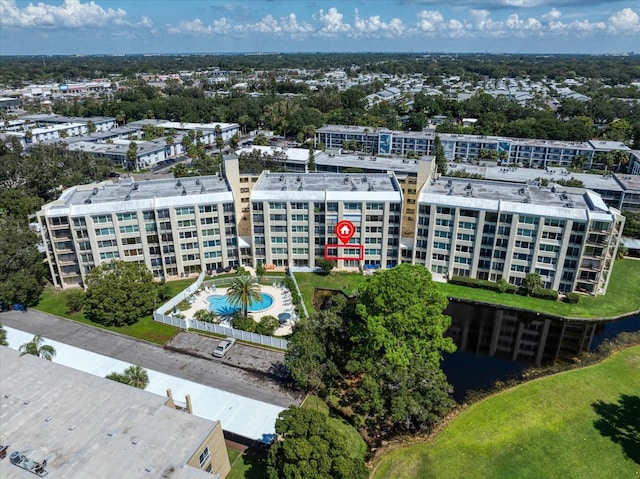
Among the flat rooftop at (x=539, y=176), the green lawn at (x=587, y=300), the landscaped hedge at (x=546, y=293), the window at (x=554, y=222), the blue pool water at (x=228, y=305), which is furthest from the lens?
the flat rooftop at (x=539, y=176)

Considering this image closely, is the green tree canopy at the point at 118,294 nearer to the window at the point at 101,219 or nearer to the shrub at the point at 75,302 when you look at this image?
the shrub at the point at 75,302

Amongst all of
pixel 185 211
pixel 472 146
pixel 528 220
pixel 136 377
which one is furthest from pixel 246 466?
pixel 472 146

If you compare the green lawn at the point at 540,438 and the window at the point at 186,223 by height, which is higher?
the window at the point at 186,223

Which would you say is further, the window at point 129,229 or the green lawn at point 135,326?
the window at point 129,229

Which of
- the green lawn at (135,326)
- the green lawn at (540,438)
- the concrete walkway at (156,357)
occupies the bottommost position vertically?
the green lawn at (135,326)

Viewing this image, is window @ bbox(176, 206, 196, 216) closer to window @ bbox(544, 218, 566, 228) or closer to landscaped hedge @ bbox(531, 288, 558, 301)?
window @ bbox(544, 218, 566, 228)

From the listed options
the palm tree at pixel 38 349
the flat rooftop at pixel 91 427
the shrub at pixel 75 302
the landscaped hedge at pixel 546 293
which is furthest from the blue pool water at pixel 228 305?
the landscaped hedge at pixel 546 293

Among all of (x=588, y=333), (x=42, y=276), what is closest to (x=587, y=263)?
(x=588, y=333)

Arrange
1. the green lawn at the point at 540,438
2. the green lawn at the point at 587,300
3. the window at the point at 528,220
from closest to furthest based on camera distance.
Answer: the green lawn at the point at 540,438 → the green lawn at the point at 587,300 → the window at the point at 528,220
